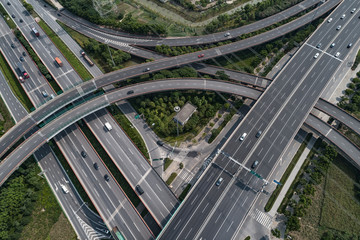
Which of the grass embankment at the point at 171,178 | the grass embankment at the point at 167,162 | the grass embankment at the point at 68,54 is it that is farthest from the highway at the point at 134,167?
the grass embankment at the point at 68,54

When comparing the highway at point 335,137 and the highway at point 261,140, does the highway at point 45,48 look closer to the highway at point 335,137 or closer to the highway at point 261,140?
the highway at point 261,140

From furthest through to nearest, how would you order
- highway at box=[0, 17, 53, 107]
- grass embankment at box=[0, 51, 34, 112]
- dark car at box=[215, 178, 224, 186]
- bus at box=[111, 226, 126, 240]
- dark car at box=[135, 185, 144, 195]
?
highway at box=[0, 17, 53, 107]
grass embankment at box=[0, 51, 34, 112]
dark car at box=[135, 185, 144, 195]
dark car at box=[215, 178, 224, 186]
bus at box=[111, 226, 126, 240]

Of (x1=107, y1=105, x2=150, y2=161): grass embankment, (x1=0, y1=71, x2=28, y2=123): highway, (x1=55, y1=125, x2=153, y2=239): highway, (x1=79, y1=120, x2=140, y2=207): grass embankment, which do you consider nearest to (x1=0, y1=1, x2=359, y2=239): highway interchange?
(x1=55, y1=125, x2=153, y2=239): highway

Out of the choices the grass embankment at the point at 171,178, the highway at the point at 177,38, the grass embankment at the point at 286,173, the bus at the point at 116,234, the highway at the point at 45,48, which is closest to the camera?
the bus at the point at 116,234

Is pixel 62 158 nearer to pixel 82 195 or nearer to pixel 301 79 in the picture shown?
pixel 82 195

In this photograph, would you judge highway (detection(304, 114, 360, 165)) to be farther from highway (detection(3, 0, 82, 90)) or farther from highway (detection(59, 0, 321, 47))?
highway (detection(3, 0, 82, 90))

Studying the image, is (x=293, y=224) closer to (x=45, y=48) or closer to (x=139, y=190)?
(x=139, y=190)
